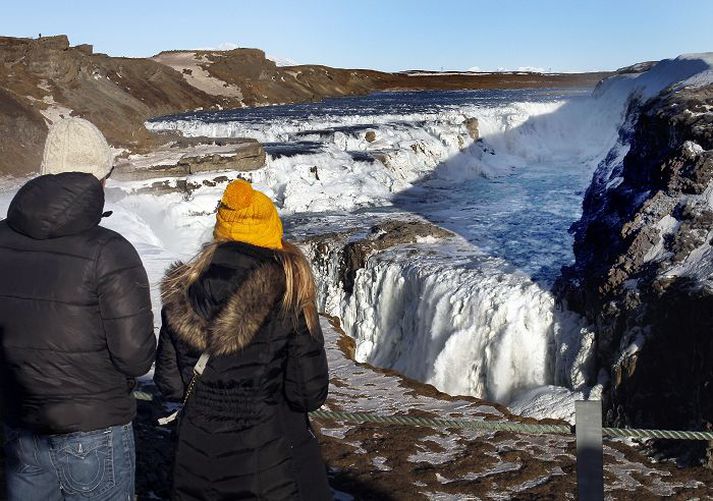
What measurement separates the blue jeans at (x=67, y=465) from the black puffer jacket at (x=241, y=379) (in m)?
0.22

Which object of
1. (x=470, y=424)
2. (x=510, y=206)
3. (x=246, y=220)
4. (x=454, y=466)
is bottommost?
(x=454, y=466)

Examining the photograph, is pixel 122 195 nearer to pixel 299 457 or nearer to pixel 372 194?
pixel 372 194

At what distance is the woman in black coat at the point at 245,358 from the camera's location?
2.37m

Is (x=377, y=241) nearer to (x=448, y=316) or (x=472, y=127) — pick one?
(x=448, y=316)

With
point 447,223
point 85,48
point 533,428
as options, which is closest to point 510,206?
point 447,223

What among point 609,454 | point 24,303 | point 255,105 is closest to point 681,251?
point 609,454

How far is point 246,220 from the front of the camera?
2426 millimetres

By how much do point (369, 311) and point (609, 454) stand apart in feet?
17.9

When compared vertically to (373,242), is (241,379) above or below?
above

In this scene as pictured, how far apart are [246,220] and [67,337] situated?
0.62 m

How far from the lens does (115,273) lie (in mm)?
2324

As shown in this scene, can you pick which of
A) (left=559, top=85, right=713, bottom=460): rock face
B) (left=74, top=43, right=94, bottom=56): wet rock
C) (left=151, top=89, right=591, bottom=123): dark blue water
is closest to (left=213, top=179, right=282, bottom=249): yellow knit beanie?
(left=559, top=85, right=713, bottom=460): rock face

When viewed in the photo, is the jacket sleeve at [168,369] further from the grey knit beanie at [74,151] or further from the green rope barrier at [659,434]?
the green rope barrier at [659,434]

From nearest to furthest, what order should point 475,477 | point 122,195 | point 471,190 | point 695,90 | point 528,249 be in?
point 475,477
point 695,90
point 528,249
point 122,195
point 471,190
